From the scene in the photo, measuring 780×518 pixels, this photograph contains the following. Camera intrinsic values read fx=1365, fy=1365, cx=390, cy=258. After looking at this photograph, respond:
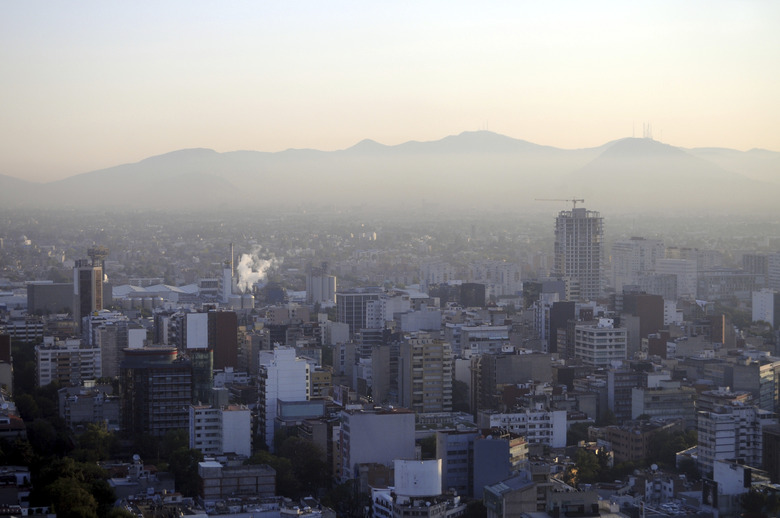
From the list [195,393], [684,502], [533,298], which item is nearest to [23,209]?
[533,298]

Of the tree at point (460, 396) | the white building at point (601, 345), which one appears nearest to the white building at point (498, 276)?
the white building at point (601, 345)

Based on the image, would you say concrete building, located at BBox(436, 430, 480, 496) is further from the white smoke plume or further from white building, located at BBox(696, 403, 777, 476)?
the white smoke plume

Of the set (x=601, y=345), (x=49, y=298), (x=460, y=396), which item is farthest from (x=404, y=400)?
(x=49, y=298)

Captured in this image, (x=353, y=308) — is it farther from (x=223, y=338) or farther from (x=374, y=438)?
(x=374, y=438)

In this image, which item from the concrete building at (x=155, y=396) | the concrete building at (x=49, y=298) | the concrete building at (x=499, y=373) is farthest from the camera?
the concrete building at (x=49, y=298)

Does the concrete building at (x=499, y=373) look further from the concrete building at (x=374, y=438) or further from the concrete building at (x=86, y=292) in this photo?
the concrete building at (x=86, y=292)

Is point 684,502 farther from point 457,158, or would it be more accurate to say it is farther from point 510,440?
point 457,158

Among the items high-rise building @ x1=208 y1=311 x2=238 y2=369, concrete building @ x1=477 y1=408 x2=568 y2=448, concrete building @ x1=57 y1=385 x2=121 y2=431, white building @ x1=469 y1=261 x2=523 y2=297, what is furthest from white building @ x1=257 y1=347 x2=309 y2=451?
white building @ x1=469 y1=261 x2=523 y2=297
